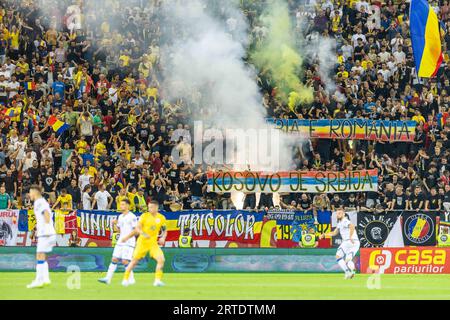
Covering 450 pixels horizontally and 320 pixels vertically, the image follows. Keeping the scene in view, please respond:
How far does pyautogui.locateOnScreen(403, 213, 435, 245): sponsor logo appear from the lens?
36.2 meters

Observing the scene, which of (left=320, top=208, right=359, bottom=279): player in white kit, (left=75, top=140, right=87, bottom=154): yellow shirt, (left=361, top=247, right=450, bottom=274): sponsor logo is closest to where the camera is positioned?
(left=320, top=208, right=359, bottom=279): player in white kit

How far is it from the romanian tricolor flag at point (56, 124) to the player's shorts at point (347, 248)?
11017 millimetres

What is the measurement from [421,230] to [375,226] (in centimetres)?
142

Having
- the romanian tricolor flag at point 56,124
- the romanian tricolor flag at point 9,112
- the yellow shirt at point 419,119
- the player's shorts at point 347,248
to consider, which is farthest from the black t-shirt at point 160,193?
the yellow shirt at point 419,119

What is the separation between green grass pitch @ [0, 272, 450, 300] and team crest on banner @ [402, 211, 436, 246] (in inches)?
63.6

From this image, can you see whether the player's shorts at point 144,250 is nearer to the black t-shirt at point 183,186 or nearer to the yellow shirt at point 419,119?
the black t-shirt at point 183,186

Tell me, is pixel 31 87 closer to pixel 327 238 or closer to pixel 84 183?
pixel 84 183

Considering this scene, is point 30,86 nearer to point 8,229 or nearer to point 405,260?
point 8,229

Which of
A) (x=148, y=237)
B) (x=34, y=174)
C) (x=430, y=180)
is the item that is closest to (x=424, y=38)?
(x=430, y=180)

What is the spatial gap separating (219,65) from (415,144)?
25.8 feet

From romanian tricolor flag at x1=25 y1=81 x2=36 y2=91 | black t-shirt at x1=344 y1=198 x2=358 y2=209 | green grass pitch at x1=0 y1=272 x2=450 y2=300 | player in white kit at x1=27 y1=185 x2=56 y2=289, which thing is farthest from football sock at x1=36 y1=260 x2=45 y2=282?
romanian tricolor flag at x1=25 y1=81 x2=36 y2=91

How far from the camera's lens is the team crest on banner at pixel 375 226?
36250 mm

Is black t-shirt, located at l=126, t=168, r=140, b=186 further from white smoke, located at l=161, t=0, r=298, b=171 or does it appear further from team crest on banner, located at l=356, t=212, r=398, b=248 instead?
team crest on banner, located at l=356, t=212, r=398, b=248

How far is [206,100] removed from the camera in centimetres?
4150
